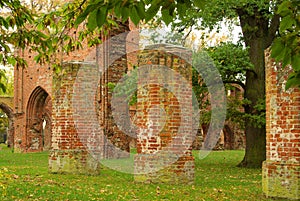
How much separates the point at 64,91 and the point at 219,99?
15.7ft

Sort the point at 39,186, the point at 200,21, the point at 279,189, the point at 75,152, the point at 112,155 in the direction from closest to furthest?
the point at 279,189, the point at 39,186, the point at 75,152, the point at 200,21, the point at 112,155

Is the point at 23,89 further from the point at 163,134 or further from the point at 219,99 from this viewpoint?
the point at 163,134

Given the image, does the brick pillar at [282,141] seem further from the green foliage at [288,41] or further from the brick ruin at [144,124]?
the green foliage at [288,41]

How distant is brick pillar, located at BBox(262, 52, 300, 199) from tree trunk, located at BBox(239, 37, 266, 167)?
6.26m

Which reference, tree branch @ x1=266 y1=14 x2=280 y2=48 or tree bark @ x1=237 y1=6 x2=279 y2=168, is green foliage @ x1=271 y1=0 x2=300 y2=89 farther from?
tree branch @ x1=266 y1=14 x2=280 y2=48

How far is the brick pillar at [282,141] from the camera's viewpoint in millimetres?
7566

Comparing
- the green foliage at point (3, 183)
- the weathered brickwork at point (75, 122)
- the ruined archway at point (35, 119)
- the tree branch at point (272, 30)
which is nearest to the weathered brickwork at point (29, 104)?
the ruined archway at point (35, 119)

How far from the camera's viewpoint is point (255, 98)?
1451cm

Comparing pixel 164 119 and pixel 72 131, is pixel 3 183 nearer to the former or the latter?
pixel 72 131

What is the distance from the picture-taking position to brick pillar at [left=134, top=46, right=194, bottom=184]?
9445mm

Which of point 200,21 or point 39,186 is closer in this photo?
point 39,186

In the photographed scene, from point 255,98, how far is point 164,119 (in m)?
5.86

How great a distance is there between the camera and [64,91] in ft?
39.5

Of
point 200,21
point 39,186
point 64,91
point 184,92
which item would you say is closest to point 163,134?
point 184,92
